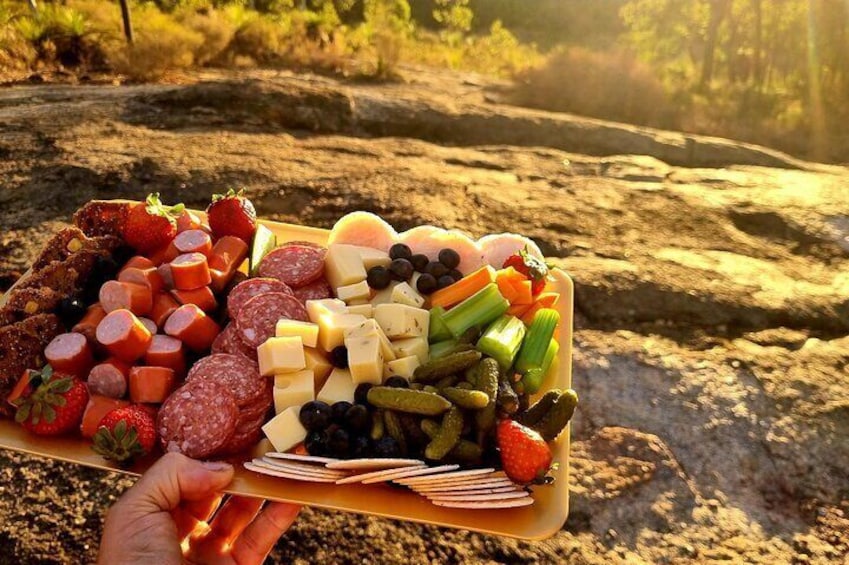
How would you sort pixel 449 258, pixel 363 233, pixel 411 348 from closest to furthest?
1. pixel 411 348
2. pixel 449 258
3. pixel 363 233

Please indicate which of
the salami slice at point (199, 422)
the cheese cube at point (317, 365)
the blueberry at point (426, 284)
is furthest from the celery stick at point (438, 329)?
the salami slice at point (199, 422)

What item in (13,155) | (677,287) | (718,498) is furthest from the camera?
(13,155)

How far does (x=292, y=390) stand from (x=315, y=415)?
120 millimetres

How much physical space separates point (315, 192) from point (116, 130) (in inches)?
73.3

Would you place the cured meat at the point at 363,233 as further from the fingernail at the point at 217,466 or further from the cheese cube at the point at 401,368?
the fingernail at the point at 217,466

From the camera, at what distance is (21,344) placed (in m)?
1.92

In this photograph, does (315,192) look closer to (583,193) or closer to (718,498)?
(583,193)

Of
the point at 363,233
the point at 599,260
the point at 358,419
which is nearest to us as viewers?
the point at 358,419

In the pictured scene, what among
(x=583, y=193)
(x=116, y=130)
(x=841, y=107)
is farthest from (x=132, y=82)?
(x=841, y=107)

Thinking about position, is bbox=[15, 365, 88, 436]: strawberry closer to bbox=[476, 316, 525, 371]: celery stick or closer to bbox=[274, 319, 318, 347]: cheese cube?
bbox=[274, 319, 318, 347]: cheese cube

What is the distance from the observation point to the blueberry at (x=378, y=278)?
224 centimetres

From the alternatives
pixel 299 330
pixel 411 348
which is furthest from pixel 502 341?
pixel 299 330

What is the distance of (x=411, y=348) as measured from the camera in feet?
6.57

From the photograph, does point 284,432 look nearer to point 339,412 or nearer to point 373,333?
point 339,412
